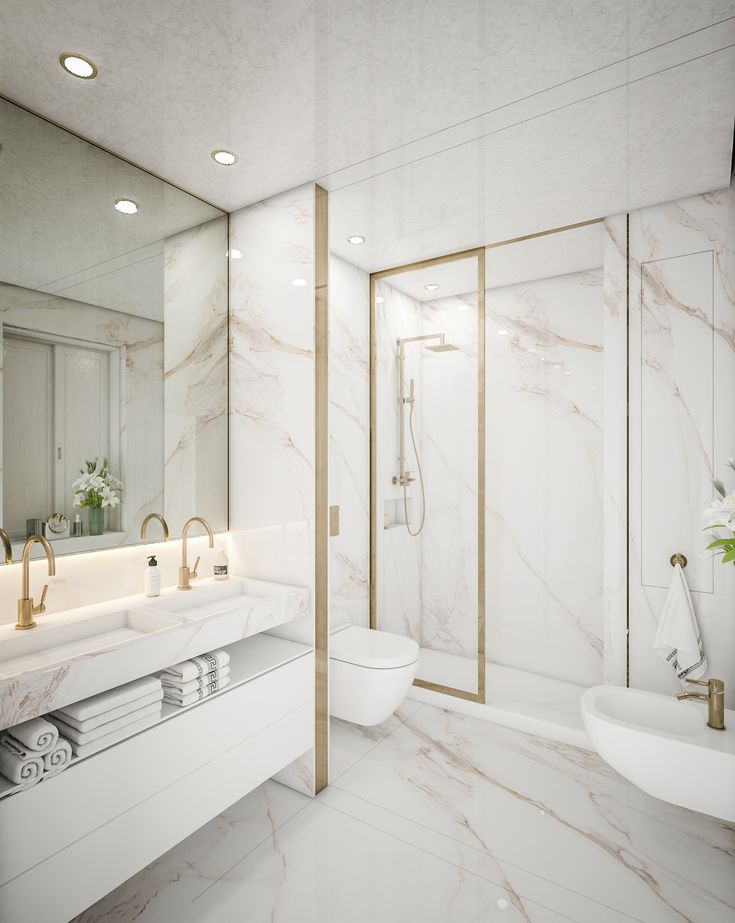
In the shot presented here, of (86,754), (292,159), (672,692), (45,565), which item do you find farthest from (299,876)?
(292,159)

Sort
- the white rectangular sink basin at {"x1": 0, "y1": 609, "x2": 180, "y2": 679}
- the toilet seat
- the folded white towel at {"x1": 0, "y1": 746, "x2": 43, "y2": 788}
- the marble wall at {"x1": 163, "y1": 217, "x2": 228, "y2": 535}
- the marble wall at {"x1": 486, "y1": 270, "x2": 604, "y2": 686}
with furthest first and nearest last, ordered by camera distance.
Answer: the marble wall at {"x1": 486, "y1": 270, "x2": 604, "y2": 686} < the toilet seat < the marble wall at {"x1": 163, "y1": 217, "x2": 228, "y2": 535} < the white rectangular sink basin at {"x1": 0, "y1": 609, "x2": 180, "y2": 679} < the folded white towel at {"x1": 0, "y1": 746, "x2": 43, "y2": 788}

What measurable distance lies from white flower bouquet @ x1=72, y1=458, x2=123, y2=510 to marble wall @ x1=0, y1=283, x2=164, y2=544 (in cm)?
3

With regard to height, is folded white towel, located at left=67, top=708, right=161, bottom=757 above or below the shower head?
below

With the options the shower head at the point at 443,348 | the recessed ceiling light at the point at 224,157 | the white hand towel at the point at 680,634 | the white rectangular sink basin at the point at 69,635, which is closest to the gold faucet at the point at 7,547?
the white rectangular sink basin at the point at 69,635

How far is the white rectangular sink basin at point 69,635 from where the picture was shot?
1.56 metres

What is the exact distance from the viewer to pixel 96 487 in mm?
1990

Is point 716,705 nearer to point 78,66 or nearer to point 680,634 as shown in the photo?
point 680,634

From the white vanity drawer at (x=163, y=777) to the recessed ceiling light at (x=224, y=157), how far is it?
2.02 metres

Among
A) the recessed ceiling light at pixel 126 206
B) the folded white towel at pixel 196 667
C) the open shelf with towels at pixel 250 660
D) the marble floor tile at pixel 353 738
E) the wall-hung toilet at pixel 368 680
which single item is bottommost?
the marble floor tile at pixel 353 738

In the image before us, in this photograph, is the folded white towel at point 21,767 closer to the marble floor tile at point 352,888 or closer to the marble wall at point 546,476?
the marble floor tile at point 352,888

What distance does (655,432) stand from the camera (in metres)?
2.54

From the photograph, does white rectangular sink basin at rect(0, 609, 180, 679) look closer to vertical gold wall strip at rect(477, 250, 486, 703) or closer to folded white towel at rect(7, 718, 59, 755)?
folded white towel at rect(7, 718, 59, 755)

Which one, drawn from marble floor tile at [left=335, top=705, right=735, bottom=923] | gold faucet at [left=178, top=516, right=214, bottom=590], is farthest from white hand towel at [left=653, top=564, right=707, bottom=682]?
gold faucet at [left=178, top=516, right=214, bottom=590]

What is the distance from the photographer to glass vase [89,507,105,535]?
1.97m
